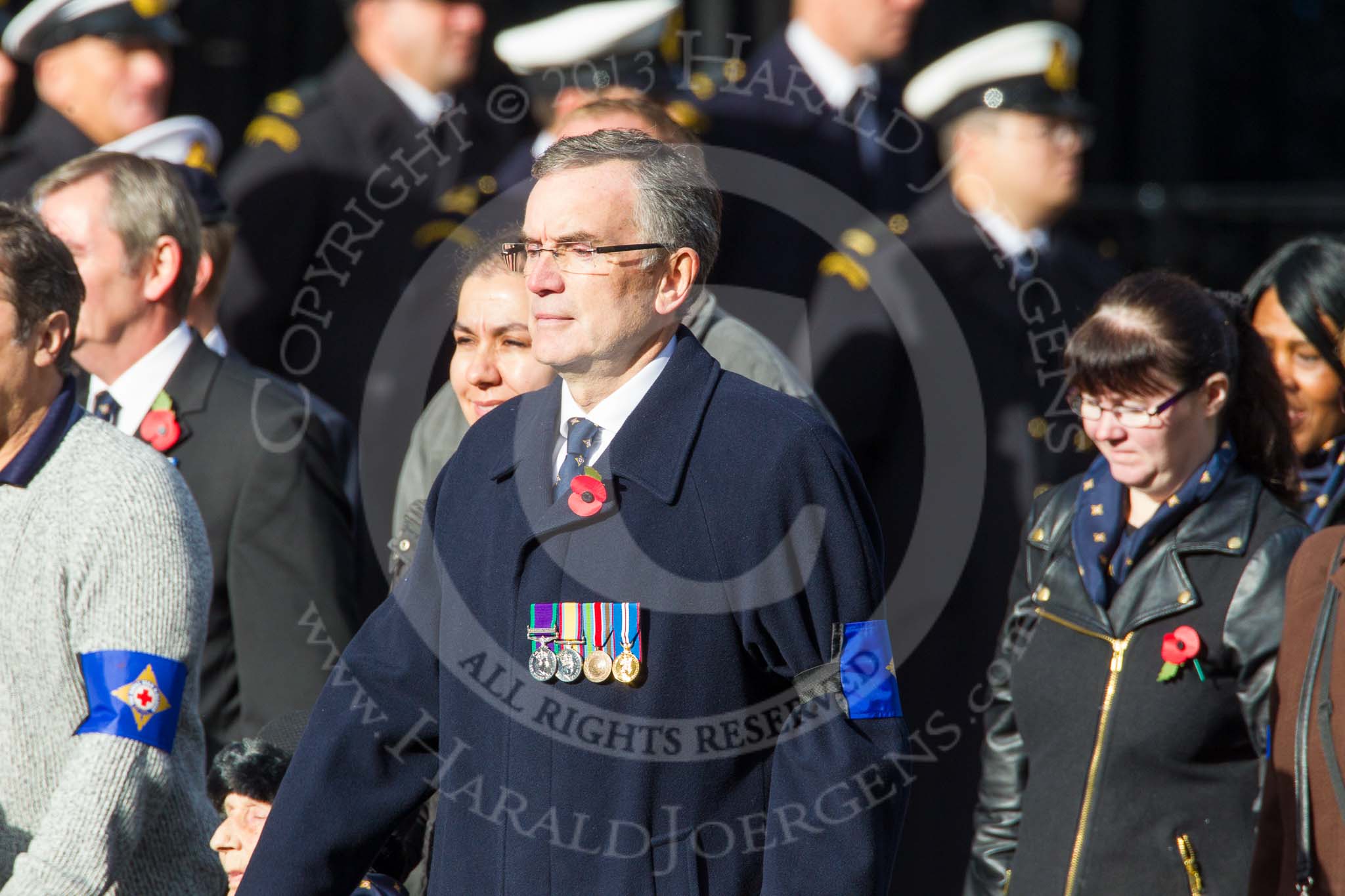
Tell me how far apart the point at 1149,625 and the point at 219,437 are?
6.64 ft

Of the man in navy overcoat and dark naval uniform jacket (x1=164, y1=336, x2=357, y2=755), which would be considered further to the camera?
dark naval uniform jacket (x1=164, y1=336, x2=357, y2=755)

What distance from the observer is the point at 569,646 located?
104 inches

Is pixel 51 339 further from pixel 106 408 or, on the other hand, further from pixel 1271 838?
pixel 1271 838

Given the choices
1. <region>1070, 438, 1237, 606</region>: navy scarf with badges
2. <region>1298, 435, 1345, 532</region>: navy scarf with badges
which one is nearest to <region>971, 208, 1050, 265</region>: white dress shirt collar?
<region>1298, 435, 1345, 532</region>: navy scarf with badges

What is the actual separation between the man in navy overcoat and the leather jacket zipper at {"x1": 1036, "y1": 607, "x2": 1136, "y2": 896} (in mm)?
1120

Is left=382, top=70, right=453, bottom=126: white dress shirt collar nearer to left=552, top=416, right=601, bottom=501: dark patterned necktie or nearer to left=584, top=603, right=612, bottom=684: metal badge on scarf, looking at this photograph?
left=552, top=416, right=601, bottom=501: dark patterned necktie

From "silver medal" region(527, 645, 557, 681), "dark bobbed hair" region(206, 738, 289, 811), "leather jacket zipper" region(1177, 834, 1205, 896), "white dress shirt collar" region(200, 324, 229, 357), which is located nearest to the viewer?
"silver medal" region(527, 645, 557, 681)

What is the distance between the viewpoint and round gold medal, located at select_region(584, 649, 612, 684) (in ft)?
8.54

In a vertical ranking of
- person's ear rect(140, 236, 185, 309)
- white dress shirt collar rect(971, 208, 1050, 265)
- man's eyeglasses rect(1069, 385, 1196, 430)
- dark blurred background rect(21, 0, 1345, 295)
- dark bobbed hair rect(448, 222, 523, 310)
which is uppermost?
dark blurred background rect(21, 0, 1345, 295)

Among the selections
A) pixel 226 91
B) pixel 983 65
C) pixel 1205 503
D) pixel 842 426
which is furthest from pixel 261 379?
pixel 226 91

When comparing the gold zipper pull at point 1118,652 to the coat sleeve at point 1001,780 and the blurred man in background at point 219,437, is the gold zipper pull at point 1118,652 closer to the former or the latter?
the coat sleeve at point 1001,780

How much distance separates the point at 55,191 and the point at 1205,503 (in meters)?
2.60

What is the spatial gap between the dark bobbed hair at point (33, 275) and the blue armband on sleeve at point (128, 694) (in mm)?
564

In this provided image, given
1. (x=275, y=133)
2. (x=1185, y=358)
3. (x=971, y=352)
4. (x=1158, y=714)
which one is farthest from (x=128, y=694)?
(x=275, y=133)
